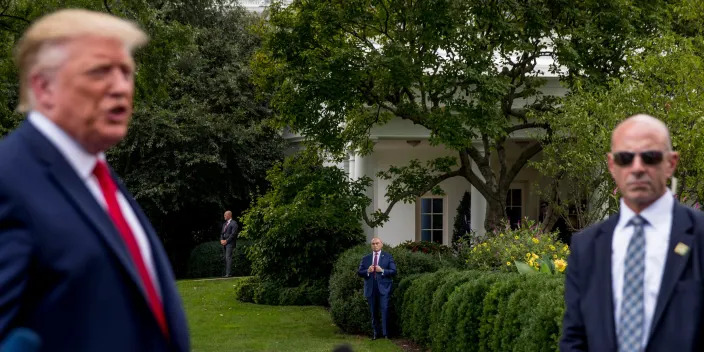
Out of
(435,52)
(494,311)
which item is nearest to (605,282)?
(494,311)

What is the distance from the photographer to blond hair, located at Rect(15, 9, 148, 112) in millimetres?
2691

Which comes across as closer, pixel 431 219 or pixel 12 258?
pixel 12 258

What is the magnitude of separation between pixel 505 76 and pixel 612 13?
255cm

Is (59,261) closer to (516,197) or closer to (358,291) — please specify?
(358,291)

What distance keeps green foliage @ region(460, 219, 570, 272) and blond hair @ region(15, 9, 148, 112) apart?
13266mm

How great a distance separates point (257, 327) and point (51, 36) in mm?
20124

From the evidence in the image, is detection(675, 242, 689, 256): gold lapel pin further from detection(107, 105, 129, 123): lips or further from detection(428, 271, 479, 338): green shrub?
detection(428, 271, 479, 338): green shrub

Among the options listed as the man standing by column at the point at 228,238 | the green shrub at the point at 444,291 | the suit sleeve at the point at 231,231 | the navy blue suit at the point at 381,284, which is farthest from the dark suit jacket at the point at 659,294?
the suit sleeve at the point at 231,231

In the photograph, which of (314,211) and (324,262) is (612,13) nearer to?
(314,211)

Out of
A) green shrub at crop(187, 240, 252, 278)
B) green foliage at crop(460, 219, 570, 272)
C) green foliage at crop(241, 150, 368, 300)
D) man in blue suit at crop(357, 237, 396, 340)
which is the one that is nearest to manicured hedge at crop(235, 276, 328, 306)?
green foliage at crop(241, 150, 368, 300)

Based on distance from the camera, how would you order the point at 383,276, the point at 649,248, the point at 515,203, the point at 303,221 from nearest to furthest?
the point at 649,248
the point at 383,276
the point at 303,221
the point at 515,203

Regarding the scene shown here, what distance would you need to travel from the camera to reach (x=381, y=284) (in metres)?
20.4

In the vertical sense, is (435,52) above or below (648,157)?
above

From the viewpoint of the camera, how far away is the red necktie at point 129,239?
9.18ft
